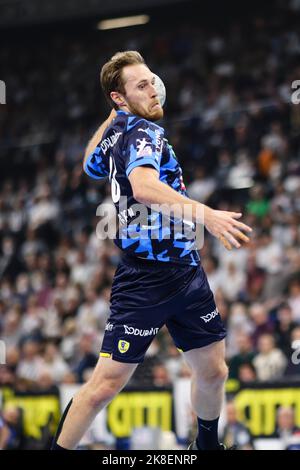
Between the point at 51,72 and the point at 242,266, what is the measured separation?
41.5 ft

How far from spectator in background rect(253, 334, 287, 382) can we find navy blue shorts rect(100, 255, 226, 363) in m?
5.54

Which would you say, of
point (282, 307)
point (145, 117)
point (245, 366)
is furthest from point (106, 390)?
point (282, 307)

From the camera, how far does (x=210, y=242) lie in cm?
1456

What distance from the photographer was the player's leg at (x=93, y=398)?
539 cm

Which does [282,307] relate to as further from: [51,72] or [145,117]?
→ [51,72]

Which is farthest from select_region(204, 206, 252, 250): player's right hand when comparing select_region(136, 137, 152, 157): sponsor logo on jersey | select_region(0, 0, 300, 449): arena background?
select_region(0, 0, 300, 449): arena background

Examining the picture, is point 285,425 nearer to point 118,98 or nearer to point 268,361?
point 268,361

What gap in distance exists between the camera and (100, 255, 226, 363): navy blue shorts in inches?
215

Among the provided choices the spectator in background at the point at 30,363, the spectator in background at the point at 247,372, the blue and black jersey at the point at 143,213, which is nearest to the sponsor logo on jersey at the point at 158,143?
the blue and black jersey at the point at 143,213

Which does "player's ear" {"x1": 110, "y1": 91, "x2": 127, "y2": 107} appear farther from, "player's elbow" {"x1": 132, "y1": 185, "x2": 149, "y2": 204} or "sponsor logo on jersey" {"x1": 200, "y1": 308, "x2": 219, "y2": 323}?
"sponsor logo on jersey" {"x1": 200, "y1": 308, "x2": 219, "y2": 323}

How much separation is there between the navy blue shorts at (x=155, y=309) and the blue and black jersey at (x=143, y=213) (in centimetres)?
9

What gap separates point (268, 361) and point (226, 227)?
22.0 feet

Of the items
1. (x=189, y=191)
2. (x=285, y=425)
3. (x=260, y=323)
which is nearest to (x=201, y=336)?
(x=285, y=425)

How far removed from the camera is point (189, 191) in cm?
1587
